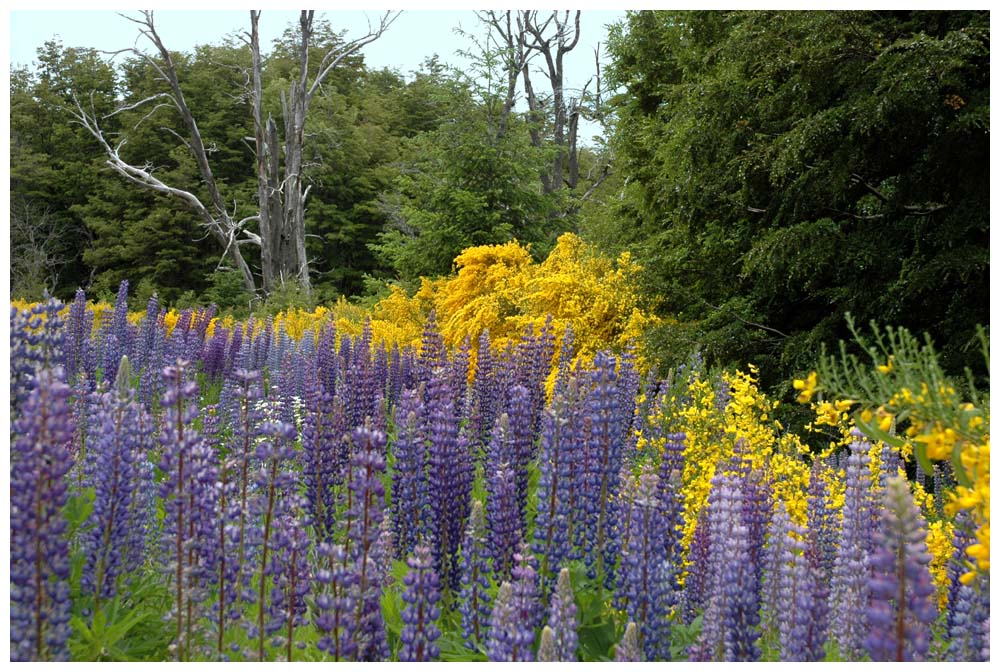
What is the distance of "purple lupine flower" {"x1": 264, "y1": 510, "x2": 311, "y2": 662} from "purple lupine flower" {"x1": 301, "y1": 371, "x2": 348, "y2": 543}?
0.73 meters

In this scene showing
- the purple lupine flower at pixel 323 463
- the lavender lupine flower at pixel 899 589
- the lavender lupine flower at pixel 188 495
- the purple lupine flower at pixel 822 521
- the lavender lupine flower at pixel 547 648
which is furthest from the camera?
the purple lupine flower at pixel 323 463

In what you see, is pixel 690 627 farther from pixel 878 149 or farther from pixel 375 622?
pixel 878 149

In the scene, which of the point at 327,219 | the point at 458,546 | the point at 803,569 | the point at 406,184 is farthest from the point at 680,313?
the point at 327,219

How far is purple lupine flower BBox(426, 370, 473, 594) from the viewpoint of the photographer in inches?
110

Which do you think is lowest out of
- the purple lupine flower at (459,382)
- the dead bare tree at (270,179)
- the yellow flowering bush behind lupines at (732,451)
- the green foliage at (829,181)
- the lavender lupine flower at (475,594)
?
the lavender lupine flower at (475,594)

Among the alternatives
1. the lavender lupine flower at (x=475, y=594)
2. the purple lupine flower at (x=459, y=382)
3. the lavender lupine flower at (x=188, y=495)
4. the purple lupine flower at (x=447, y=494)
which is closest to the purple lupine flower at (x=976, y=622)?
the lavender lupine flower at (x=475, y=594)

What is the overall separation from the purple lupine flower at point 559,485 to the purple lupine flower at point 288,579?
2.42 feet

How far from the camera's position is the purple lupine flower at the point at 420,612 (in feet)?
6.51

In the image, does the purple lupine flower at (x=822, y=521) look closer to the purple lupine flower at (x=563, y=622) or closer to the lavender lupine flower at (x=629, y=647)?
the lavender lupine flower at (x=629, y=647)

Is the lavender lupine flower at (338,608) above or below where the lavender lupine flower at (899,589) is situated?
below

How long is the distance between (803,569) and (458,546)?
1.15 metres

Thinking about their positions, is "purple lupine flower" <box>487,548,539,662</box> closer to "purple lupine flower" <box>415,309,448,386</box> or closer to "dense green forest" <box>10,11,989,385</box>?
"purple lupine flower" <box>415,309,448,386</box>

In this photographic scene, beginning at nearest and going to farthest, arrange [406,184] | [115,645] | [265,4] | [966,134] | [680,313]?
[115,645]
[265,4]
[966,134]
[680,313]
[406,184]

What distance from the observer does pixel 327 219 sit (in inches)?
1060
